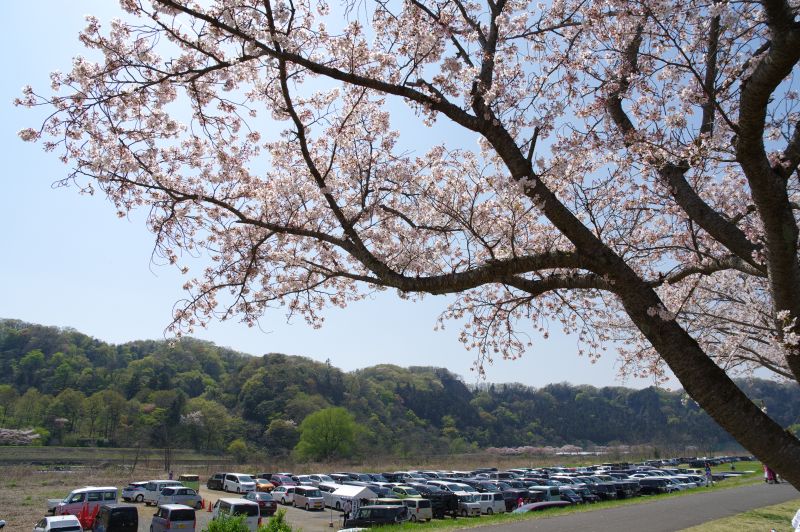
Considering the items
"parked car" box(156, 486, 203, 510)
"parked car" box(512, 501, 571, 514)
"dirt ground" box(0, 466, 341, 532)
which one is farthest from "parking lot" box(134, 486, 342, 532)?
"parked car" box(512, 501, 571, 514)

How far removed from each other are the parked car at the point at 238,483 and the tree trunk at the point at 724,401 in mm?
28031

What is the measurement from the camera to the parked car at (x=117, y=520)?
15328 millimetres

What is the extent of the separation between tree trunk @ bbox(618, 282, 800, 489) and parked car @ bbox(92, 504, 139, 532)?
16658 mm

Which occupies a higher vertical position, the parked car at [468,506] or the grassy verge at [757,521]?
the grassy verge at [757,521]

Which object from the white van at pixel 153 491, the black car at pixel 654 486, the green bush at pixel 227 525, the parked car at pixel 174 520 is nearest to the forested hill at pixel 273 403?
the black car at pixel 654 486

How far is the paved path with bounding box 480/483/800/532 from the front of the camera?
15008mm

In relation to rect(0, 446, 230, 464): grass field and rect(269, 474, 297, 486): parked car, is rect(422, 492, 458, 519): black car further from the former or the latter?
rect(0, 446, 230, 464): grass field

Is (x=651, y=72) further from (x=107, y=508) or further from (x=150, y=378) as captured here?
(x=150, y=378)

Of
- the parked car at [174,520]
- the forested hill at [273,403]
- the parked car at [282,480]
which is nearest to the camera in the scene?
the parked car at [174,520]

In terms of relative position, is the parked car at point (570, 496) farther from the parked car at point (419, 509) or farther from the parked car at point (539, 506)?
the parked car at point (419, 509)

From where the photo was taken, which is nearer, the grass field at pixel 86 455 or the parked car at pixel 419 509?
the parked car at pixel 419 509

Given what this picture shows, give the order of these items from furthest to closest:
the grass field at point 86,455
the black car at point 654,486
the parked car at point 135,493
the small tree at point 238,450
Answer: the small tree at point 238,450 → the grass field at point 86,455 → the black car at point 654,486 → the parked car at point 135,493

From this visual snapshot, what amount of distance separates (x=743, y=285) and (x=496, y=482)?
835 inches

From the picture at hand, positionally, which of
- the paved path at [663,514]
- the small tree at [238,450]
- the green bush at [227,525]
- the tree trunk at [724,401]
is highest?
the tree trunk at [724,401]
